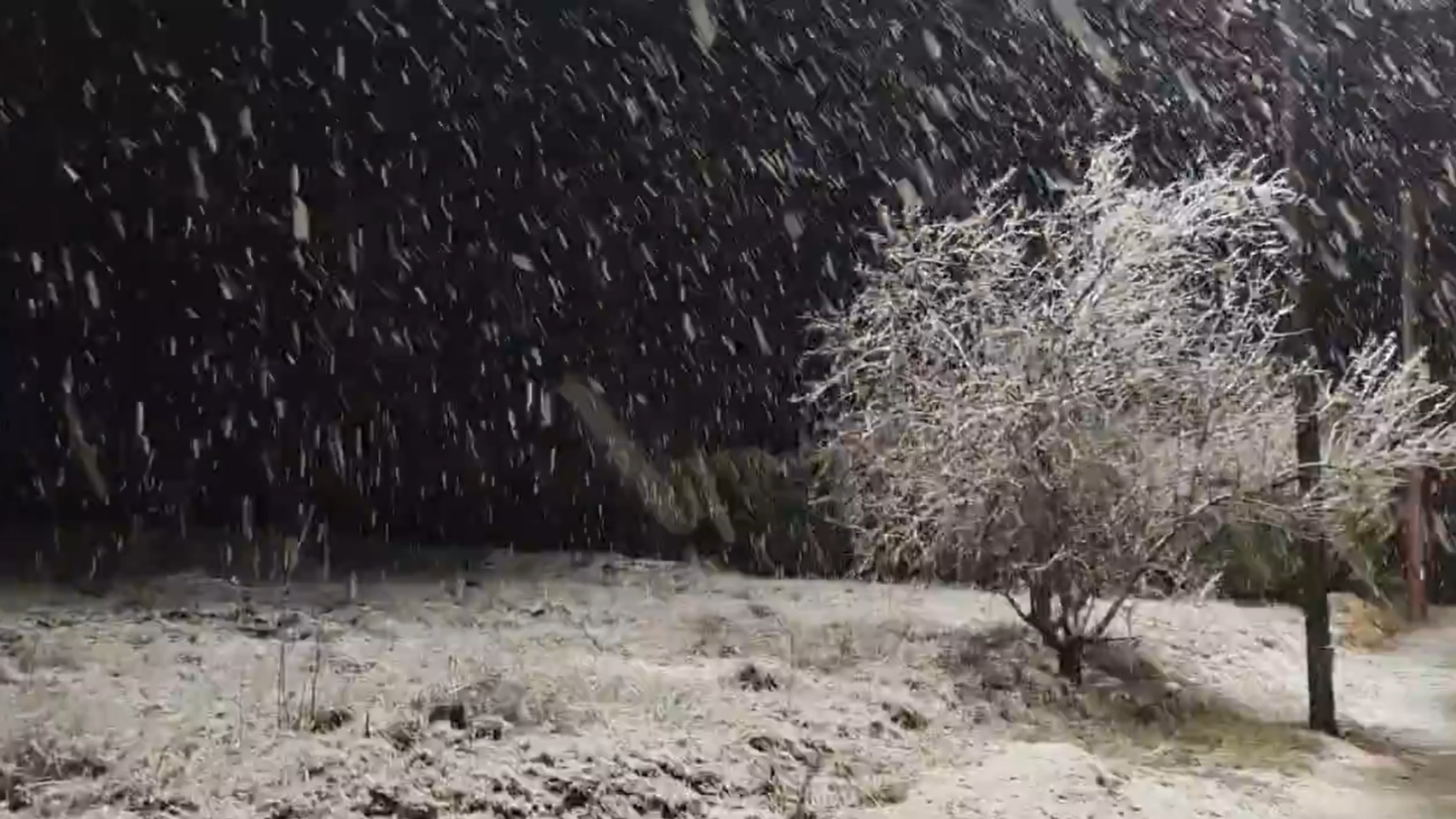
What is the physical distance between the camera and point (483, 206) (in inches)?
707

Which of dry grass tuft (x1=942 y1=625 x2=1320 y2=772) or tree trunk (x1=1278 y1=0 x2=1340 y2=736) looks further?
tree trunk (x1=1278 y1=0 x2=1340 y2=736)

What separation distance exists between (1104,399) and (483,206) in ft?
34.0

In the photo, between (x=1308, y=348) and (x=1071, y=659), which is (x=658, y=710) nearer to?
(x=1071, y=659)

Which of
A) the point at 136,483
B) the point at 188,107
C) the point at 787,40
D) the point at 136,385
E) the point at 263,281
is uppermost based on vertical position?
the point at 787,40

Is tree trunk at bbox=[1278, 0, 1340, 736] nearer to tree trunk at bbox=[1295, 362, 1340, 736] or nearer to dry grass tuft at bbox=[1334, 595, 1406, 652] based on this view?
tree trunk at bbox=[1295, 362, 1340, 736]

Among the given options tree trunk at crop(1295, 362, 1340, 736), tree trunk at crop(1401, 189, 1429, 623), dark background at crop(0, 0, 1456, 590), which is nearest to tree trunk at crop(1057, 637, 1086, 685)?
tree trunk at crop(1295, 362, 1340, 736)

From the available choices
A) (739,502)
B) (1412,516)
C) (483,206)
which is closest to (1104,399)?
(739,502)

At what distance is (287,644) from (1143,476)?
6.58 m

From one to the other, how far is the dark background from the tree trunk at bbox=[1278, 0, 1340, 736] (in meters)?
3.74

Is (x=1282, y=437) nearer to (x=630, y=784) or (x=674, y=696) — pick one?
(x=674, y=696)

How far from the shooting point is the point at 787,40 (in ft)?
59.7

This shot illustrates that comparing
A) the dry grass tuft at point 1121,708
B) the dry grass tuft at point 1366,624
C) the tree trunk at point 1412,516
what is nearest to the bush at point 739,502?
the dry grass tuft at point 1121,708

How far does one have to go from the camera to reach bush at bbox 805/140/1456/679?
10.0 meters

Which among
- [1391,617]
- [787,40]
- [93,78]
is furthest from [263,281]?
[1391,617]
